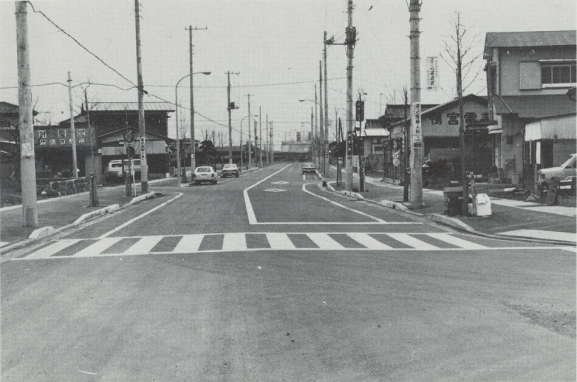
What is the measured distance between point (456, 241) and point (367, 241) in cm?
202

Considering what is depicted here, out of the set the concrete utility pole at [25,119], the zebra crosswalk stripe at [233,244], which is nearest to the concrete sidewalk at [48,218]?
the concrete utility pole at [25,119]

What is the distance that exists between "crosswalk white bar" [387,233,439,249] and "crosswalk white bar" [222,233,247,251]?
3.56 metres

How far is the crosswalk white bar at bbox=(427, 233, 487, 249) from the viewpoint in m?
13.6

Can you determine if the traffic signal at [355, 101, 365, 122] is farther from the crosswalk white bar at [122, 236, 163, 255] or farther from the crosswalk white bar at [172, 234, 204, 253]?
the crosswalk white bar at [122, 236, 163, 255]

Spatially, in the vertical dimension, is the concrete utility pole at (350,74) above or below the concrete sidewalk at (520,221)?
above

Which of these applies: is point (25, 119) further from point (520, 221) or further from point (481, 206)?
point (520, 221)

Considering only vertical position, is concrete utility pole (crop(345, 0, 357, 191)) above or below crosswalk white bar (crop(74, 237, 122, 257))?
above

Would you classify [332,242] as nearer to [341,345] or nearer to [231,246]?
[231,246]

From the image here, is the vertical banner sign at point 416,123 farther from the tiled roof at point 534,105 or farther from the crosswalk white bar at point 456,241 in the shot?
the tiled roof at point 534,105

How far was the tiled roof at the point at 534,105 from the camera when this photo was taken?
35.0m

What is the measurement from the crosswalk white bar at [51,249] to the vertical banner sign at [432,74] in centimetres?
→ 1280

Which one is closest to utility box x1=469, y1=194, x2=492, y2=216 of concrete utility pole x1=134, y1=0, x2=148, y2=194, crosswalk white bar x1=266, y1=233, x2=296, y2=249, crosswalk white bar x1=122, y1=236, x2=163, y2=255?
crosswalk white bar x1=266, y1=233, x2=296, y2=249

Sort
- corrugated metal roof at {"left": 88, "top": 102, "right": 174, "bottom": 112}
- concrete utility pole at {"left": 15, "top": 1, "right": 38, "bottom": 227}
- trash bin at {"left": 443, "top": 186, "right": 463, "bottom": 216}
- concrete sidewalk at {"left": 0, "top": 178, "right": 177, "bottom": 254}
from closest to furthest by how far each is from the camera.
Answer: concrete sidewalk at {"left": 0, "top": 178, "right": 177, "bottom": 254} < concrete utility pole at {"left": 15, "top": 1, "right": 38, "bottom": 227} < trash bin at {"left": 443, "top": 186, "right": 463, "bottom": 216} < corrugated metal roof at {"left": 88, "top": 102, "right": 174, "bottom": 112}

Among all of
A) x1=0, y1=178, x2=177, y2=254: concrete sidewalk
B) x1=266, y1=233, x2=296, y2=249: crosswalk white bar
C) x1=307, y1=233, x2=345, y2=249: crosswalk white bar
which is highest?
x1=0, y1=178, x2=177, y2=254: concrete sidewalk
